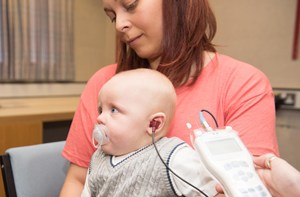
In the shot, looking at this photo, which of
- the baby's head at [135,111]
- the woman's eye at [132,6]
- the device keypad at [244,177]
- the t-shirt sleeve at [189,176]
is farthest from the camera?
the woman's eye at [132,6]

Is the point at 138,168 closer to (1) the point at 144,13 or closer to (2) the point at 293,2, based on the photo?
(1) the point at 144,13

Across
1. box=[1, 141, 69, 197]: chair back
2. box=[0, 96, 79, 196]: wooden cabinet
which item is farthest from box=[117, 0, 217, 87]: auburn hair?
box=[0, 96, 79, 196]: wooden cabinet

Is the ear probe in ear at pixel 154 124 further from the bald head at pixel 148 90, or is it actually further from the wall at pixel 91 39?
the wall at pixel 91 39

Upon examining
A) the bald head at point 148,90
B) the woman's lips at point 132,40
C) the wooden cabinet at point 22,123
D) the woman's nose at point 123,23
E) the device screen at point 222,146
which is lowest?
the wooden cabinet at point 22,123

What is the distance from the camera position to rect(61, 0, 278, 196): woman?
899mm

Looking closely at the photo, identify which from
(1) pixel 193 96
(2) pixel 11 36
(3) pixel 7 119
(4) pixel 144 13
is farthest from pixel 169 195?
(2) pixel 11 36

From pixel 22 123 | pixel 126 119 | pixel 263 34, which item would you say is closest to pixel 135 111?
pixel 126 119

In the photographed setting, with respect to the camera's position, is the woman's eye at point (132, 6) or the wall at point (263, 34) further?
the wall at point (263, 34)

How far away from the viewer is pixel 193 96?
986mm

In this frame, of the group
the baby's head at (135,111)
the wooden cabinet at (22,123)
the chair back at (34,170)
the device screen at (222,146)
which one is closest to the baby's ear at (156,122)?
the baby's head at (135,111)

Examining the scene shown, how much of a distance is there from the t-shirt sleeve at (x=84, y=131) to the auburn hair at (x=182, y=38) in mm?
256

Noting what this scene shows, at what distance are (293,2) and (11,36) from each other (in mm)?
2046

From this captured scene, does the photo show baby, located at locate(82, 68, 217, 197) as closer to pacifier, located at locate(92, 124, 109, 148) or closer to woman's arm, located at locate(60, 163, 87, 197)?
pacifier, located at locate(92, 124, 109, 148)

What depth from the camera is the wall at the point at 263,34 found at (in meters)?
2.28
